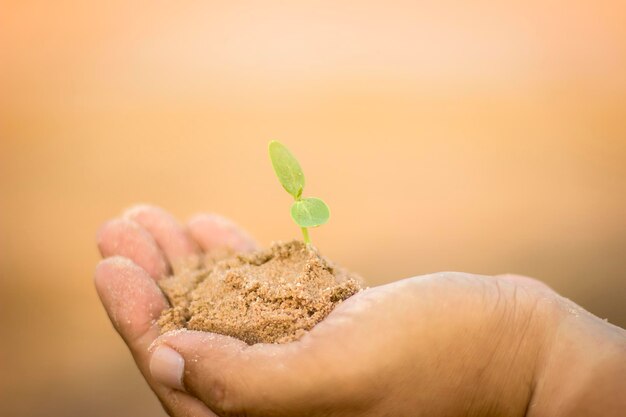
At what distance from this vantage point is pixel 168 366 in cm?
159

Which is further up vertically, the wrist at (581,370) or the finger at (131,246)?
the finger at (131,246)

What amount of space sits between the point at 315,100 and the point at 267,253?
14.0ft

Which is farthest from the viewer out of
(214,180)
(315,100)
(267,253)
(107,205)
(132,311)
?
(315,100)

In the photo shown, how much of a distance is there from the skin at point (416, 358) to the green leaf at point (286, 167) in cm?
53

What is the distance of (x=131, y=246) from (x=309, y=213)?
2.56ft

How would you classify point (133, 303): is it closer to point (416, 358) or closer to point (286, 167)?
point (286, 167)

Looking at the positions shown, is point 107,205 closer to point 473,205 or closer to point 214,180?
point 214,180

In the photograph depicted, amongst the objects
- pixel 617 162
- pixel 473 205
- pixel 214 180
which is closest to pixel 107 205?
pixel 214 180

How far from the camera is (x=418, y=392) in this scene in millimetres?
1659

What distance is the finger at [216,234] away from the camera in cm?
264

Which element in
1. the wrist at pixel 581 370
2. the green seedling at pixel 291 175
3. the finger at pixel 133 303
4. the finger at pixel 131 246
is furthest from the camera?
the finger at pixel 131 246

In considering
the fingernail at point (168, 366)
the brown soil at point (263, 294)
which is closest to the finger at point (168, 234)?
the brown soil at point (263, 294)

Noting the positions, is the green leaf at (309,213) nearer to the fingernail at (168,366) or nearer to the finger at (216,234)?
the fingernail at (168,366)

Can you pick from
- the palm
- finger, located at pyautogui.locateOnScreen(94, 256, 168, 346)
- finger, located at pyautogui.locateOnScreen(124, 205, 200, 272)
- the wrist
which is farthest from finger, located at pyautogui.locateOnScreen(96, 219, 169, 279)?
the wrist
